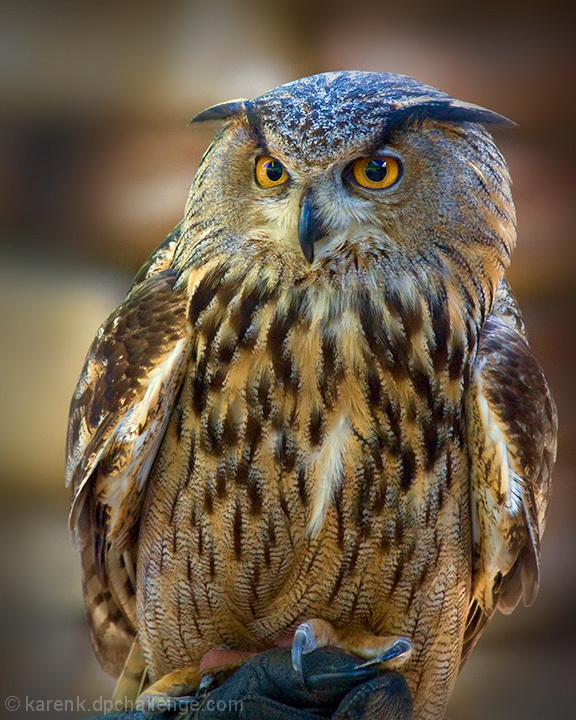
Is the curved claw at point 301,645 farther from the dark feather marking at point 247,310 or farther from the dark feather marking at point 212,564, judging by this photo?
the dark feather marking at point 247,310

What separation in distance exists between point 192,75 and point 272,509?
751mm

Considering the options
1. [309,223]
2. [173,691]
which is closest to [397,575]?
[173,691]

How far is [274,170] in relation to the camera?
0.94 m

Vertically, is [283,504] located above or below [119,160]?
below

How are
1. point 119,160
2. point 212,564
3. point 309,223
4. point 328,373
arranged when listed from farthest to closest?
point 119,160 → point 212,564 → point 328,373 → point 309,223

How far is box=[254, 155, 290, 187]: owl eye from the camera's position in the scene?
935 mm

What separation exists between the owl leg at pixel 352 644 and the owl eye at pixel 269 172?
0.60 m

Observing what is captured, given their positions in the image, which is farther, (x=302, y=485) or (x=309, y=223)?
(x=302, y=485)

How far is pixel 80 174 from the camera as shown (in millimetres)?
1315

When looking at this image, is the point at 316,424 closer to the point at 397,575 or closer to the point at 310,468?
the point at 310,468

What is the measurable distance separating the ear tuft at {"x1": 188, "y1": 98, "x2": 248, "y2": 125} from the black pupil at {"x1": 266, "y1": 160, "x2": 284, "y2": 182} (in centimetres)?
9

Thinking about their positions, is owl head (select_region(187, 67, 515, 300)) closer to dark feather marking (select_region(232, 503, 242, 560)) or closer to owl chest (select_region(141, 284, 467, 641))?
owl chest (select_region(141, 284, 467, 641))

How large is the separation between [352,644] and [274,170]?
68cm

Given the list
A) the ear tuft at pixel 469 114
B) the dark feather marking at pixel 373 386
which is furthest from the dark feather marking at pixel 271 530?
the ear tuft at pixel 469 114
